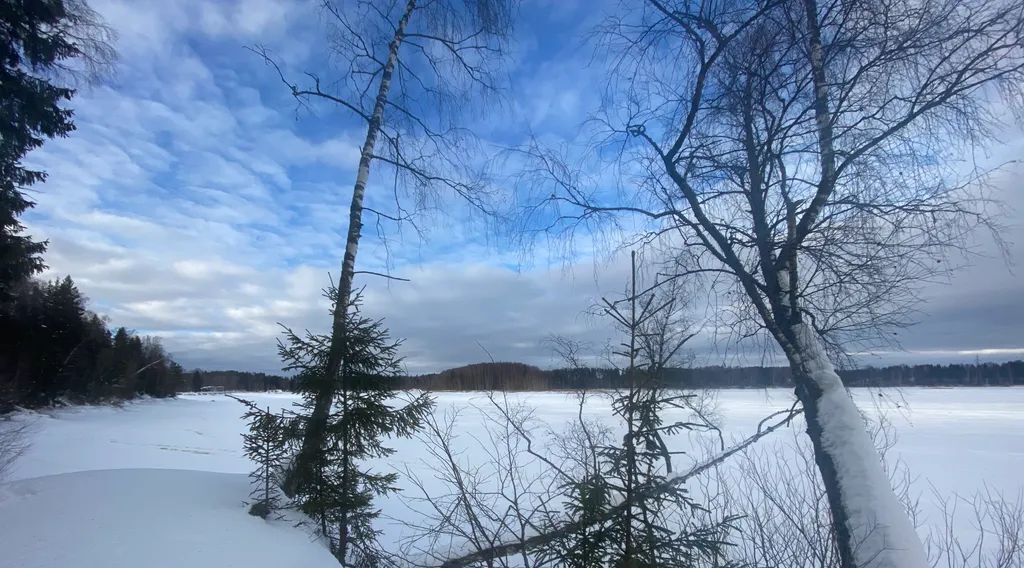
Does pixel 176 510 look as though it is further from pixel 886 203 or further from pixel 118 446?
pixel 118 446

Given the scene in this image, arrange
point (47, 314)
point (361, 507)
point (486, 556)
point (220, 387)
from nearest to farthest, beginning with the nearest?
point (486, 556) < point (361, 507) < point (47, 314) < point (220, 387)

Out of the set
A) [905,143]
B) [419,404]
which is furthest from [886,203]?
[419,404]

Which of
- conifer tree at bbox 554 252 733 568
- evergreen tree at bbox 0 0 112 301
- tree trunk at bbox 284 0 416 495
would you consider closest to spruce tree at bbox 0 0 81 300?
evergreen tree at bbox 0 0 112 301

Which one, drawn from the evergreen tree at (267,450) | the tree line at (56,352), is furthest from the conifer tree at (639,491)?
the tree line at (56,352)

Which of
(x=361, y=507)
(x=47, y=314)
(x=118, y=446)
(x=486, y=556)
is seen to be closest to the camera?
(x=486, y=556)

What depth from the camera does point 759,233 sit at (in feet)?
14.2

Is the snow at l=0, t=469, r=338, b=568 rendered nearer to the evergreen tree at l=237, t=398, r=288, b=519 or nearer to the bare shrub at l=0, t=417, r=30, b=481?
the evergreen tree at l=237, t=398, r=288, b=519

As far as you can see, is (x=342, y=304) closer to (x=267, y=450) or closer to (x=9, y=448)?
(x=267, y=450)

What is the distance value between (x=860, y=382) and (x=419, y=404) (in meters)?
4.48

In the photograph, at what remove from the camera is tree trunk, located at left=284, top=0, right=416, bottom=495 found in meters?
6.46

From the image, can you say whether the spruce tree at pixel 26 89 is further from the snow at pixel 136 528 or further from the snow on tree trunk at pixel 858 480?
the snow on tree trunk at pixel 858 480

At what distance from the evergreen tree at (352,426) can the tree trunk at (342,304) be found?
0.23 feet

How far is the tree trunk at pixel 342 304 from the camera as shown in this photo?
6457 millimetres

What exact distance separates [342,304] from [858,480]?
5.52 m
